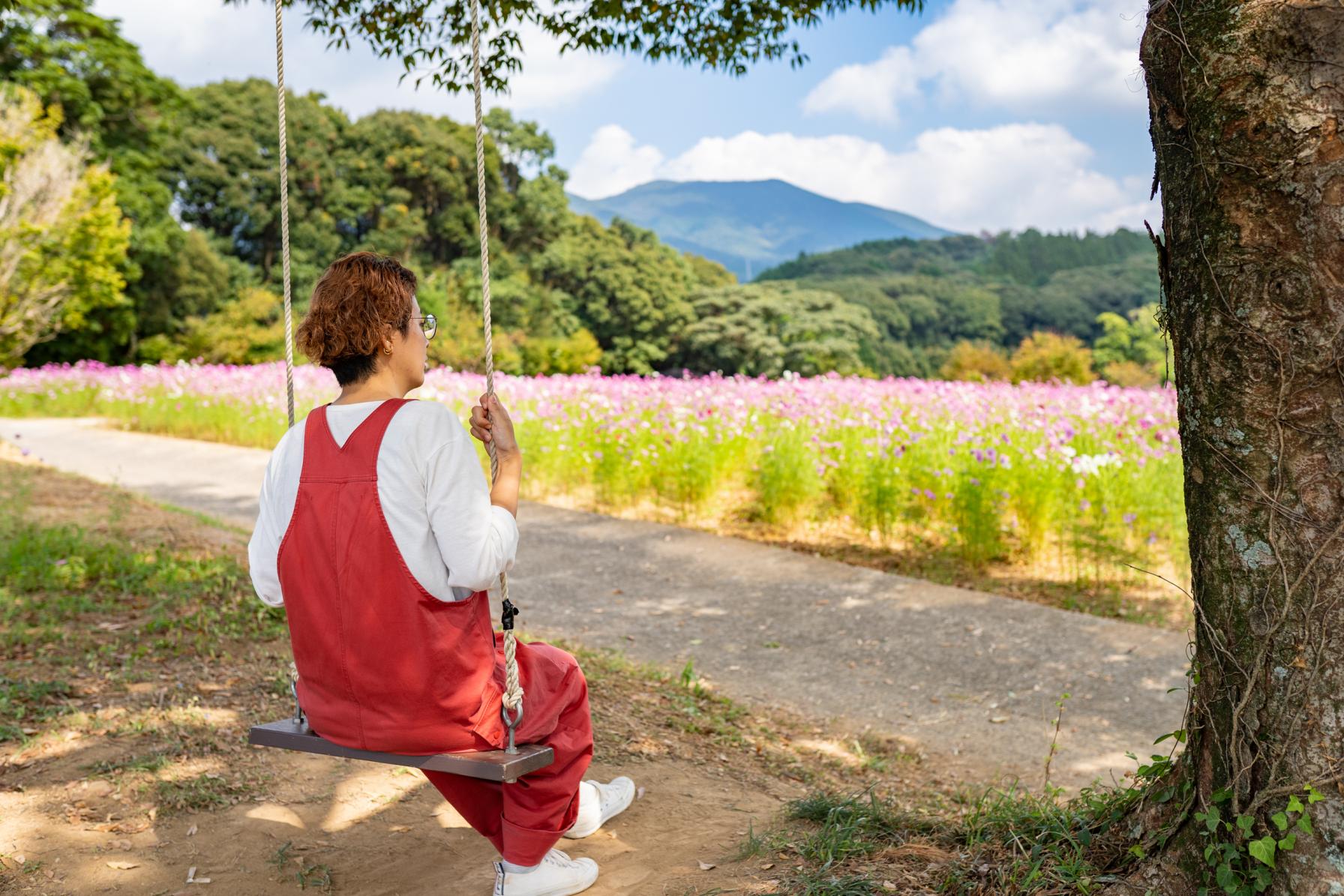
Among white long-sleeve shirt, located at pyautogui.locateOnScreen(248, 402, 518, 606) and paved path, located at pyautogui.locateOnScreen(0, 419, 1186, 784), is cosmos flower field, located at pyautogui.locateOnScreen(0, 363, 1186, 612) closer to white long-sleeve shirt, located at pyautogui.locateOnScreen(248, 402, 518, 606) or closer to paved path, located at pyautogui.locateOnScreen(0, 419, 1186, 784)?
paved path, located at pyautogui.locateOnScreen(0, 419, 1186, 784)

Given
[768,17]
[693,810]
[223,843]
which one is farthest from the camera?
[768,17]

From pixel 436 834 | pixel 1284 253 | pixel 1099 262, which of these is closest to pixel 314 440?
pixel 436 834

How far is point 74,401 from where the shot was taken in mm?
19172

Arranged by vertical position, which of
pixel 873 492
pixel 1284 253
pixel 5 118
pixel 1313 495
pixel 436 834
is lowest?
pixel 436 834

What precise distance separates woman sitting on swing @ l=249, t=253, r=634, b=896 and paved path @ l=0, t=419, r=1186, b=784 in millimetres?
2751

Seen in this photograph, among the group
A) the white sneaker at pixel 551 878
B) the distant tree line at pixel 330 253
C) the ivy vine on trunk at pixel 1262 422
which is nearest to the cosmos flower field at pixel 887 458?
the ivy vine on trunk at pixel 1262 422

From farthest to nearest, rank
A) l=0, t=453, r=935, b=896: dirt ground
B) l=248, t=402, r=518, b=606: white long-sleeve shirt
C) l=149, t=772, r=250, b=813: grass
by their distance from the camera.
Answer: l=149, t=772, r=250, b=813: grass < l=0, t=453, r=935, b=896: dirt ground < l=248, t=402, r=518, b=606: white long-sleeve shirt

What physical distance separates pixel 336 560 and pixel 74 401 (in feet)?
64.8

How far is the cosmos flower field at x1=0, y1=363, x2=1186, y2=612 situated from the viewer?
734 centimetres

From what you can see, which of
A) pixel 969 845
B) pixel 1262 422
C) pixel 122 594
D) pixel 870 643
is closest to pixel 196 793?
pixel 969 845

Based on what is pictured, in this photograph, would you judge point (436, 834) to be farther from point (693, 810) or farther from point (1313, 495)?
point (1313, 495)

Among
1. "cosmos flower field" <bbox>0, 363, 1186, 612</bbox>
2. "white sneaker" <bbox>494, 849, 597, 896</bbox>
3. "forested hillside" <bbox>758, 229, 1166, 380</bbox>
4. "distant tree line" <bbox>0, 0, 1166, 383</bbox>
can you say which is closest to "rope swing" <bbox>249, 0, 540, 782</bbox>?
"white sneaker" <bbox>494, 849, 597, 896</bbox>

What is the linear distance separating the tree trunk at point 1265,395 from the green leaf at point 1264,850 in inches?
2.1

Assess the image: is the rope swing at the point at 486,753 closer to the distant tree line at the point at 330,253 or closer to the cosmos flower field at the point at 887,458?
the cosmos flower field at the point at 887,458
